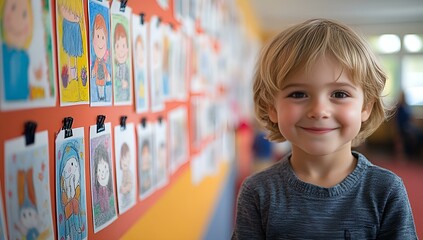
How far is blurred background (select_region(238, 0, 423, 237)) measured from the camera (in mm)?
5133

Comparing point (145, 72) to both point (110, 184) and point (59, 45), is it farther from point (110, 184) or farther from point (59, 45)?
point (59, 45)

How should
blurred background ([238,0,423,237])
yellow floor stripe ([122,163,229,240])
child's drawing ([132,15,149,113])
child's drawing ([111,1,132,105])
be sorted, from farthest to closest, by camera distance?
blurred background ([238,0,423,237]) < yellow floor stripe ([122,163,229,240]) < child's drawing ([132,15,149,113]) < child's drawing ([111,1,132,105])

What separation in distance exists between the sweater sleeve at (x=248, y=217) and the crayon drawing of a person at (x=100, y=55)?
374mm

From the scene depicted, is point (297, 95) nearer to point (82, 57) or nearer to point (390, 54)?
point (82, 57)

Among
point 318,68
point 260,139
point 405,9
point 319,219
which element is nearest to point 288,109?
point 318,68

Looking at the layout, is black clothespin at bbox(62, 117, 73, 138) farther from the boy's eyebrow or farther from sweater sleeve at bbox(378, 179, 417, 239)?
sweater sleeve at bbox(378, 179, 417, 239)

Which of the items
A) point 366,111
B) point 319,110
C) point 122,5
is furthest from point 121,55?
point 366,111

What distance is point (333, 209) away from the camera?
89cm

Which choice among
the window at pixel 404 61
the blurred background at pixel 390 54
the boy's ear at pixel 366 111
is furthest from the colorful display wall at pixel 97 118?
the window at pixel 404 61

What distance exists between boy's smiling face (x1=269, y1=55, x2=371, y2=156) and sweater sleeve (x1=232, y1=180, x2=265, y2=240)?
6.2 inches

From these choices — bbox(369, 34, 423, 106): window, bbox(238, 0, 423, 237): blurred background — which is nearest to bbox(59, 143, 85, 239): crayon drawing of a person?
bbox(238, 0, 423, 237): blurred background

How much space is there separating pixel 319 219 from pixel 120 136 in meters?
0.47

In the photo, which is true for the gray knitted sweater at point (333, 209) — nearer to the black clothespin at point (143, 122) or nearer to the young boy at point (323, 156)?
the young boy at point (323, 156)

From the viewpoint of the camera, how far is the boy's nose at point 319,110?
856 mm
